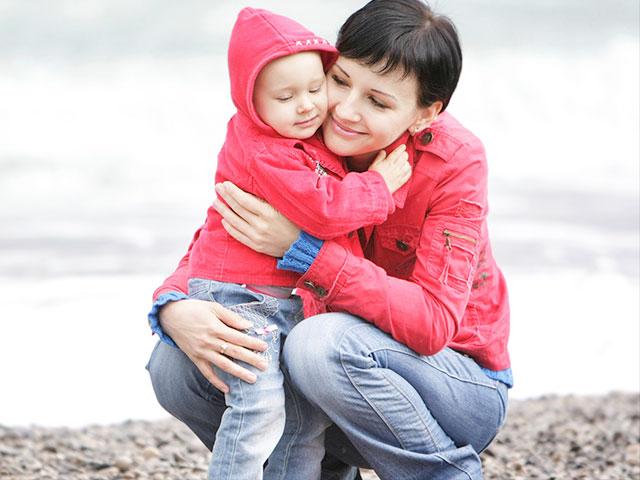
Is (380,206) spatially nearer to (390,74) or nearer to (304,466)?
(390,74)

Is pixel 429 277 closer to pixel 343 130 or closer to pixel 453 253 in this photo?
pixel 453 253

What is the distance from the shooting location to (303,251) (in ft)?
8.54

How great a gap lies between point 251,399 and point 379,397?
0.96 feet

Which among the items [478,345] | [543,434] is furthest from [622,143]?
[478,345]

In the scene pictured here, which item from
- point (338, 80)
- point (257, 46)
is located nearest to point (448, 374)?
point (338, 80)

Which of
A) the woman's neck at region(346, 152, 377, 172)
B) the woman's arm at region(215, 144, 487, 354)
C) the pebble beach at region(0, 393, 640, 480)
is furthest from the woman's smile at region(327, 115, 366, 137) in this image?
the pebble beach at region(0, 393, 640, 480)

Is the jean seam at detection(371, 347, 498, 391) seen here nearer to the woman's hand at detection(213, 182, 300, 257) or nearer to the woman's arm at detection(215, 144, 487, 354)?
the woman's arm at detection(215, 144, 487, 354)

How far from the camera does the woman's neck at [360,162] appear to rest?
9.14ft

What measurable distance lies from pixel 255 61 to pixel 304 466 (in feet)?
3.22

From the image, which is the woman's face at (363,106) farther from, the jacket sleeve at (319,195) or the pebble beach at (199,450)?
the pebble beach at (199,450)

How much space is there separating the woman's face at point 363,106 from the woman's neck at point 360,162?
10cm

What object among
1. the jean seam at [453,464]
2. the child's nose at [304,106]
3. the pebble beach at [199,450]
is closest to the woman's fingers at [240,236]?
the child's nose at [304,106]

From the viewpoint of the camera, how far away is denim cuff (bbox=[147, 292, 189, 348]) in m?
2.74

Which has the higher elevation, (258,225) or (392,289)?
(258,225)
